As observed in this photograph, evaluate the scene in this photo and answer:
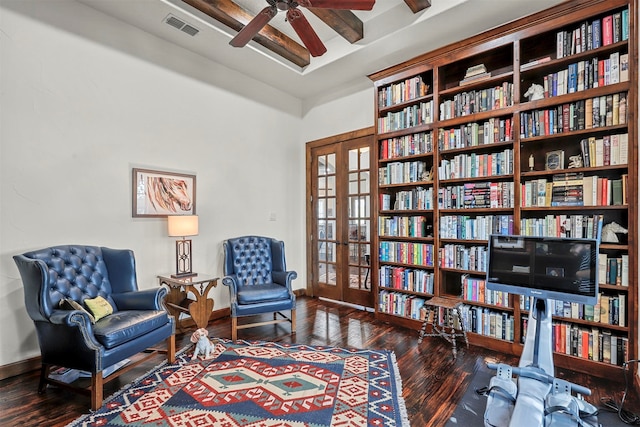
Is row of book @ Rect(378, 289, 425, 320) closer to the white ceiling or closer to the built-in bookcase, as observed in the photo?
the built-in bookcase

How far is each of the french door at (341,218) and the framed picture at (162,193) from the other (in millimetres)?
1949

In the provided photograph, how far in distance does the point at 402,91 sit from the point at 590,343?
304cm

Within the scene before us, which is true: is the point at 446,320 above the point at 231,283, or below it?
below

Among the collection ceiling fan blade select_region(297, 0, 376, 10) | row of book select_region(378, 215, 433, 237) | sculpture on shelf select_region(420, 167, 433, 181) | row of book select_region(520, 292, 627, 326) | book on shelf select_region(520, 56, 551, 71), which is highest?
ceiling fan blade select_region(297, 0, 376, 10)

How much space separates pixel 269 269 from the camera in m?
4.02

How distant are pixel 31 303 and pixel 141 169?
5.17 ft

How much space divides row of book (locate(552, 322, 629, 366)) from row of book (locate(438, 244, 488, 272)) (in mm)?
767

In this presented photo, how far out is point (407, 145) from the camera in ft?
12.1

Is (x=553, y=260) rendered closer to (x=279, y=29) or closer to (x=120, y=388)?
(x=120, y=388)

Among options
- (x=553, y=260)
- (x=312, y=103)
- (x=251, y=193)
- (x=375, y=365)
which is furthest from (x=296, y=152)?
(x=553, y=260)

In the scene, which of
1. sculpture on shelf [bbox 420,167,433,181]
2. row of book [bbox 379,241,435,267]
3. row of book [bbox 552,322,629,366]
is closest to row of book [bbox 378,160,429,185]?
sculpture on shelf [bbox 420,167,433,181]

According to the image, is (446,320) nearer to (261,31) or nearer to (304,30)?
(304,30)

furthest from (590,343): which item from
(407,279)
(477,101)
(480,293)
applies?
(477,101)

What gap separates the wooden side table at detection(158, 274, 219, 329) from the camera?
3.14 metres
